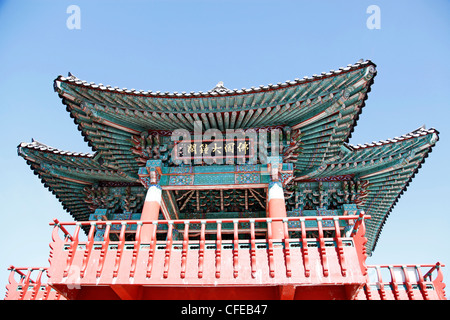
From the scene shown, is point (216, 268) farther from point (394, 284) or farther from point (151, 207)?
point (394, 284)

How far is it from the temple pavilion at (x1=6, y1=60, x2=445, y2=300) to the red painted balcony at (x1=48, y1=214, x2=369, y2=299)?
0.08ft

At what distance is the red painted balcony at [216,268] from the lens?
279 inches

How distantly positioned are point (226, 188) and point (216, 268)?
3.79 meters

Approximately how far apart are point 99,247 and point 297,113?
248 inches

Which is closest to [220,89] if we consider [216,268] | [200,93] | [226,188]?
[200,93]

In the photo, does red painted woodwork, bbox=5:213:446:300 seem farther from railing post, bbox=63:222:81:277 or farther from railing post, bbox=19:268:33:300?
railing post, bbox=19:268:33:300

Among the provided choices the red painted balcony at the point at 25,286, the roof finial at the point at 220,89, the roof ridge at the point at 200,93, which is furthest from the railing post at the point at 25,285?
the roof finial at the point at 220,89

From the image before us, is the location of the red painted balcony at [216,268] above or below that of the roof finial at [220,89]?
below

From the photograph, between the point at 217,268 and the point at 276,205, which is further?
the point at 276,205

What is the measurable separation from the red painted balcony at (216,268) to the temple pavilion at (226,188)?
25 mm

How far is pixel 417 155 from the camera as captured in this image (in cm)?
1136

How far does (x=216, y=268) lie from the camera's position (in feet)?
23.8

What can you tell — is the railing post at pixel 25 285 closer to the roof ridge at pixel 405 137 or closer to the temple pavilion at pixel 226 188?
the temple pavilion at pixel 226 188
